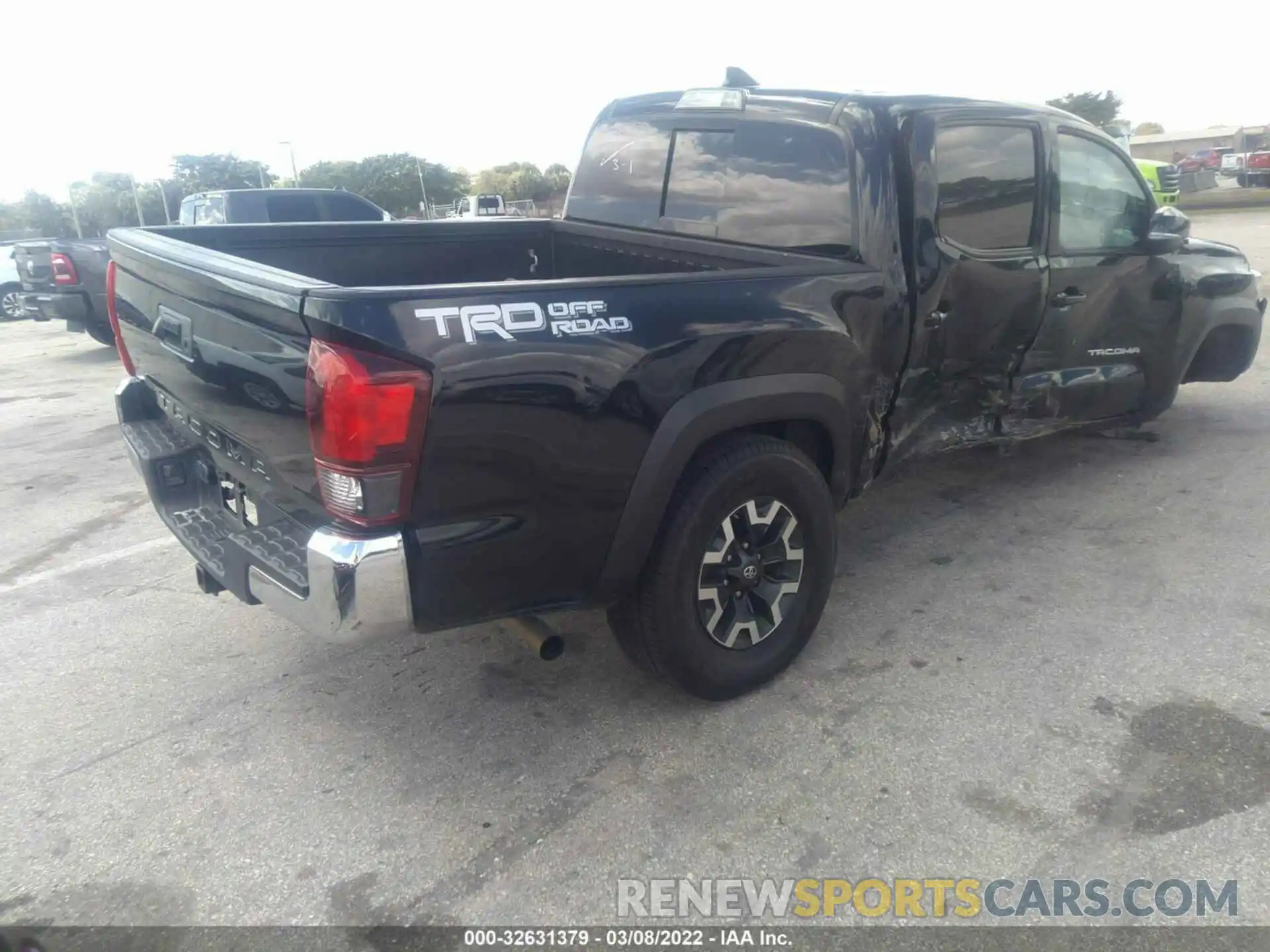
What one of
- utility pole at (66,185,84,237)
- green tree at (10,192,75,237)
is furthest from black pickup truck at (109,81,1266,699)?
green tree at (10,192,75,237)

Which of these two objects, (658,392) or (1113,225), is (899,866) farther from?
(1113,225)

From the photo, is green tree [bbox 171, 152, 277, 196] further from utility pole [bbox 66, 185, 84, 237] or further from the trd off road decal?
the trd off road decal

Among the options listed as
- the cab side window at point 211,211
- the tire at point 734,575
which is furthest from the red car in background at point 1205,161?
the tire at point 734,575

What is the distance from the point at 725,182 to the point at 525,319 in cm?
179

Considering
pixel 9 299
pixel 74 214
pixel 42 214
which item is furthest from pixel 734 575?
pixel 42 214

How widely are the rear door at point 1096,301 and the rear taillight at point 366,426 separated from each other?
3037 millimetres

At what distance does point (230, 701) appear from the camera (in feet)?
11.1

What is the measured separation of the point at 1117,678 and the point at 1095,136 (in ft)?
8.76

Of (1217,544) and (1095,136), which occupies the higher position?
(1095,136)

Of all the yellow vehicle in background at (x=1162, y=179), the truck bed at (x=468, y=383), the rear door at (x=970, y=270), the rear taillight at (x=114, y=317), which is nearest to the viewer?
the truck bed at (x=468, y=383)

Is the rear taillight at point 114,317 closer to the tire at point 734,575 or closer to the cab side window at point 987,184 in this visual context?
the tire at point 734,575

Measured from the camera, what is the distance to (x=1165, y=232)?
190 inches

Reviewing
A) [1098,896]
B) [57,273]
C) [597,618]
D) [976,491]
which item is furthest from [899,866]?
[57,273]

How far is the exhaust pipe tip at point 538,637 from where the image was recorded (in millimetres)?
2869
